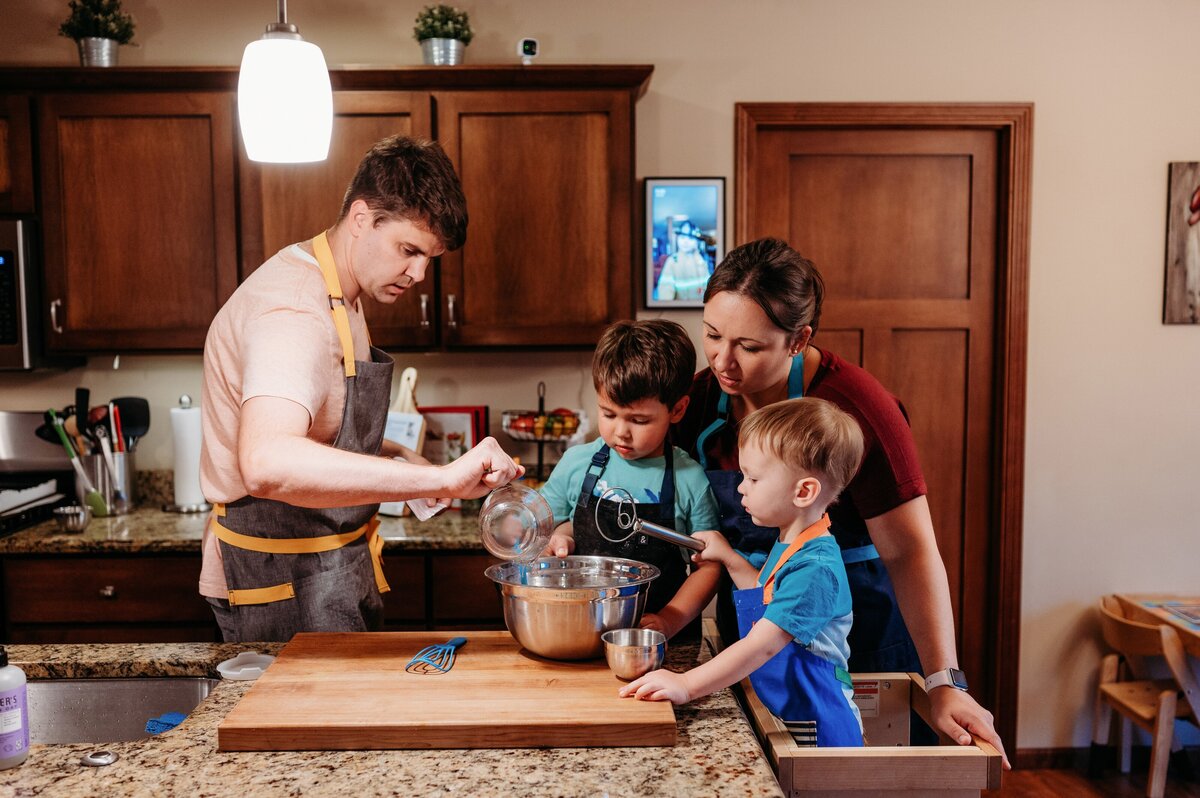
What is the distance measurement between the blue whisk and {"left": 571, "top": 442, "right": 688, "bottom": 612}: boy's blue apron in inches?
12.9

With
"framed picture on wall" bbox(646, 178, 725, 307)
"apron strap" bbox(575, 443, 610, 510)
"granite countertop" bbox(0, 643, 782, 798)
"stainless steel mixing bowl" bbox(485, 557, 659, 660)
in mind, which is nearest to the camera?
"granite countertop" bbox(0, 643, 782, 798)

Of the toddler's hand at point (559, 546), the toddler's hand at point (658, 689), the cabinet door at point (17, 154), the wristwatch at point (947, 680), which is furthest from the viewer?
the cabinet door at point (17, 154)

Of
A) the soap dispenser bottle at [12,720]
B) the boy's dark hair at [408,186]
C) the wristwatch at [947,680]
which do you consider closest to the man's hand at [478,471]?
the boy's dark hair at [408,186]

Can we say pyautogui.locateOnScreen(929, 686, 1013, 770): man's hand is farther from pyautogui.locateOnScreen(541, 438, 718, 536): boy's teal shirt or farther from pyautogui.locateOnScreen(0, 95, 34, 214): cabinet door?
pyautogui.locateOnScreen(0, 95, 34, 214): cabinet door

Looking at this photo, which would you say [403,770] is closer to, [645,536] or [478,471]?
[478,471]

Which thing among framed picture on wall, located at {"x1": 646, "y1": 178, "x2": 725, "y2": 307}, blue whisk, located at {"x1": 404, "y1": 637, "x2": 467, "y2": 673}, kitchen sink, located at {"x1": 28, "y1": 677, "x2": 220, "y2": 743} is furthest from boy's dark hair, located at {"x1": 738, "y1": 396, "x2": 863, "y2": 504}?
framed picture on wall, located at {"x1": 646, "y1": 178, "x2": 725, "y2": 307}

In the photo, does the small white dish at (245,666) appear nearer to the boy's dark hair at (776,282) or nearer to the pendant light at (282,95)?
the pendant light at (282,95)

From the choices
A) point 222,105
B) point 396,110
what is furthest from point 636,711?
point 222,105

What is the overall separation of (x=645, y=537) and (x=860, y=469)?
376 millimetres

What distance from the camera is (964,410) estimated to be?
3207 millimetres

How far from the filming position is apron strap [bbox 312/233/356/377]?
1595mm

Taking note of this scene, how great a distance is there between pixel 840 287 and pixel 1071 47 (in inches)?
42.2

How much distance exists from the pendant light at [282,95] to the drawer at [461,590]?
4.52 ft

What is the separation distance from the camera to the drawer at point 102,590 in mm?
2570
